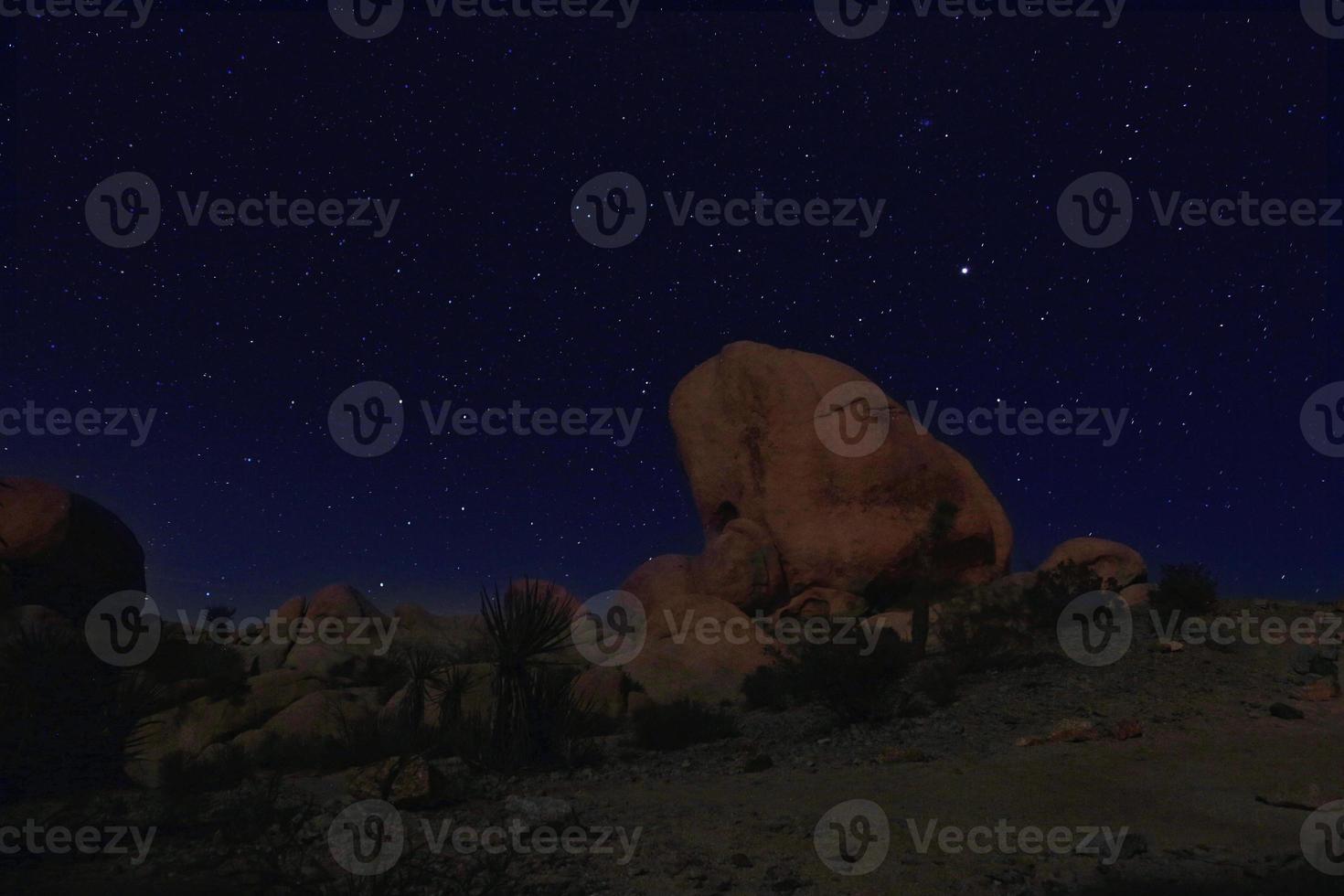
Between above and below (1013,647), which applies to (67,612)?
above

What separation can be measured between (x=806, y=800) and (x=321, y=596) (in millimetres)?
26212

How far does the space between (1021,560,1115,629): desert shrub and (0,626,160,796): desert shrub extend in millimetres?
12382

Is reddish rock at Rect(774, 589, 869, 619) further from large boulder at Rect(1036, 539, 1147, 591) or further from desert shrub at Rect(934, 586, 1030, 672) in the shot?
desert shrub at Rect(934, 586, 1030, 672)

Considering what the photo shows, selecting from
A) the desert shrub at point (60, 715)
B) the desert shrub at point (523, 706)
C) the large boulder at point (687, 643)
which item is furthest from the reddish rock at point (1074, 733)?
the desert shrub at point (60, 715)

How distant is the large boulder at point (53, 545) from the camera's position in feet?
57.9

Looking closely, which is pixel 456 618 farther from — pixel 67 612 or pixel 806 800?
pixel 806 800

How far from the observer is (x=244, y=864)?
4801 mm

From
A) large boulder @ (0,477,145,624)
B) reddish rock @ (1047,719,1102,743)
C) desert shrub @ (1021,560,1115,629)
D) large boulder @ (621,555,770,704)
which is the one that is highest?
large boulder @ (0,477,145,624)

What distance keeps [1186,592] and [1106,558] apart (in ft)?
34.1

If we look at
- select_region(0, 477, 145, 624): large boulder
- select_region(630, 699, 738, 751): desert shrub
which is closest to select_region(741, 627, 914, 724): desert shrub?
select_region(630, 699, 738, 751): desert shrub

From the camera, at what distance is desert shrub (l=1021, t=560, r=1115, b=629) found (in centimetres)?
1250

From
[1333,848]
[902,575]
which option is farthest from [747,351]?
[1333,848]

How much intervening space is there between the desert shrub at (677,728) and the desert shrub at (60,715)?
5502 millimetres

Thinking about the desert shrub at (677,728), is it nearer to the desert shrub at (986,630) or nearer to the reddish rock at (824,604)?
the desert shrub at (986,630)
